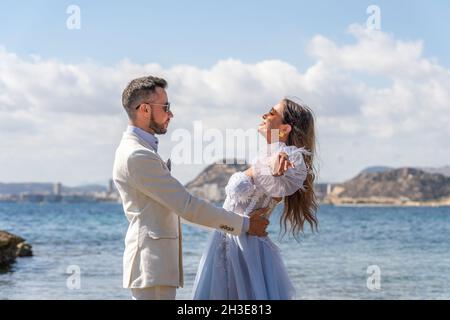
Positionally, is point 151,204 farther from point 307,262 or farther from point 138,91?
point 307,262

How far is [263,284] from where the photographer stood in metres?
4.55

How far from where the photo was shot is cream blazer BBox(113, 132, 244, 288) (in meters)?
4.30

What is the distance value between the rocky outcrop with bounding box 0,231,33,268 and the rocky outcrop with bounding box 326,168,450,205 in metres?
54.4

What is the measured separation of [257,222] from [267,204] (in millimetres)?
120

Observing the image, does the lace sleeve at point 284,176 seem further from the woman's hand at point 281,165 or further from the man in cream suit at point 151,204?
the man in cream suit at point 151,204

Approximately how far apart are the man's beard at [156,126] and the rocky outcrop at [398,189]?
68720 millimetres

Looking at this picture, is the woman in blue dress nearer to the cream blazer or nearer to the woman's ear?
the woman's ear

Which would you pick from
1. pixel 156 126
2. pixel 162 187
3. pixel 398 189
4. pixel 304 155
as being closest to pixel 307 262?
pixel 304 155

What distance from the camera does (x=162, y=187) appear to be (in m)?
4.30

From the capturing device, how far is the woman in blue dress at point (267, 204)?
15.0ft

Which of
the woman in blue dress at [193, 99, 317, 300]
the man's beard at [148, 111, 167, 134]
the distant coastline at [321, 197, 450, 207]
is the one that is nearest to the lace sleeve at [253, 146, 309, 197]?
the woman in blue dress at [193, 99, 317, 300]

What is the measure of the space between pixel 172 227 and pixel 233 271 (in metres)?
0.48
